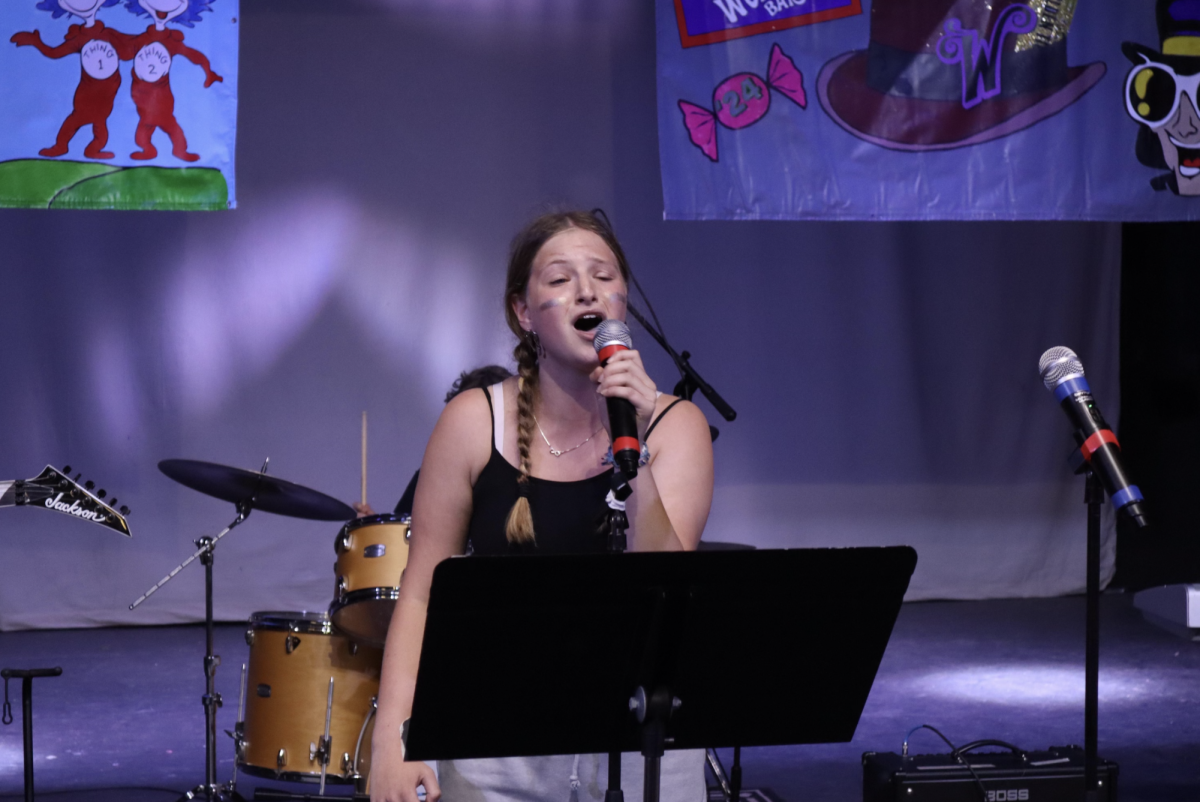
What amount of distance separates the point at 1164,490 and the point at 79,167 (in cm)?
682

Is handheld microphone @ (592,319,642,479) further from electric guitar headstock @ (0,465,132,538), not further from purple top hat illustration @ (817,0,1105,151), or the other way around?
purple top hat illustration @ (817,0,1105,151)

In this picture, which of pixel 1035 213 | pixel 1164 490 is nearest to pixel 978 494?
pixel 1164 490

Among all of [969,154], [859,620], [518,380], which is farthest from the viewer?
[969,154]

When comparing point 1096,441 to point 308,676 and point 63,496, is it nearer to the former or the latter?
point 308,676

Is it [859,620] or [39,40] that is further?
[39,40]

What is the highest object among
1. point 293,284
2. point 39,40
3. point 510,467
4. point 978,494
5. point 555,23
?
point 555,23

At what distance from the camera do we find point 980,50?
198 inches

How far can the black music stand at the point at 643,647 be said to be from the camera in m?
1.58

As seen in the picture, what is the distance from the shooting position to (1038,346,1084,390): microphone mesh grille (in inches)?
84.9

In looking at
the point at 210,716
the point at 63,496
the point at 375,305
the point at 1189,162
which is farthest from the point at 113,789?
the point at 1189,162

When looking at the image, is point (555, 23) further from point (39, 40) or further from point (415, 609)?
point (415, 609)

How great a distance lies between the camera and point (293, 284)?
7.27 m

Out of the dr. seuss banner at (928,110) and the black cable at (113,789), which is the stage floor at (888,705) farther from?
the dr. seuss banner at (928,110)

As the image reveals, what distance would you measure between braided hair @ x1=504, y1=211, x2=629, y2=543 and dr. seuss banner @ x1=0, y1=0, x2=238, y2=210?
→ 9.14ft
